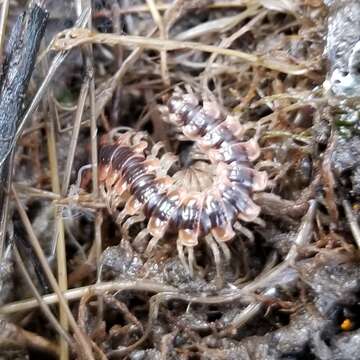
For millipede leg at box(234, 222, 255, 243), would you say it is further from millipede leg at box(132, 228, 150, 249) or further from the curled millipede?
millipede leg at box(132, 228, 150, 249)

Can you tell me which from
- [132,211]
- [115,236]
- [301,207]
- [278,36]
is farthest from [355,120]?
[115,236]

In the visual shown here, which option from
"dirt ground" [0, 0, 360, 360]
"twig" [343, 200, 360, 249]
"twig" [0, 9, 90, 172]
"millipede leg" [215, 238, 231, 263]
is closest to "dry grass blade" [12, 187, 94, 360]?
"dirt ground" [0, 0, 360, 360]

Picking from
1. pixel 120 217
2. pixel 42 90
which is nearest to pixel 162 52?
pixel 42 90

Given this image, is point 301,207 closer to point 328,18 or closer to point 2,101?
point 328,18

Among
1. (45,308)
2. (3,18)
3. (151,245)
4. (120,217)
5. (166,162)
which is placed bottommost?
(45,308)

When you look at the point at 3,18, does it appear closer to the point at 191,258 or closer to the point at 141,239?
the point at 141,239
